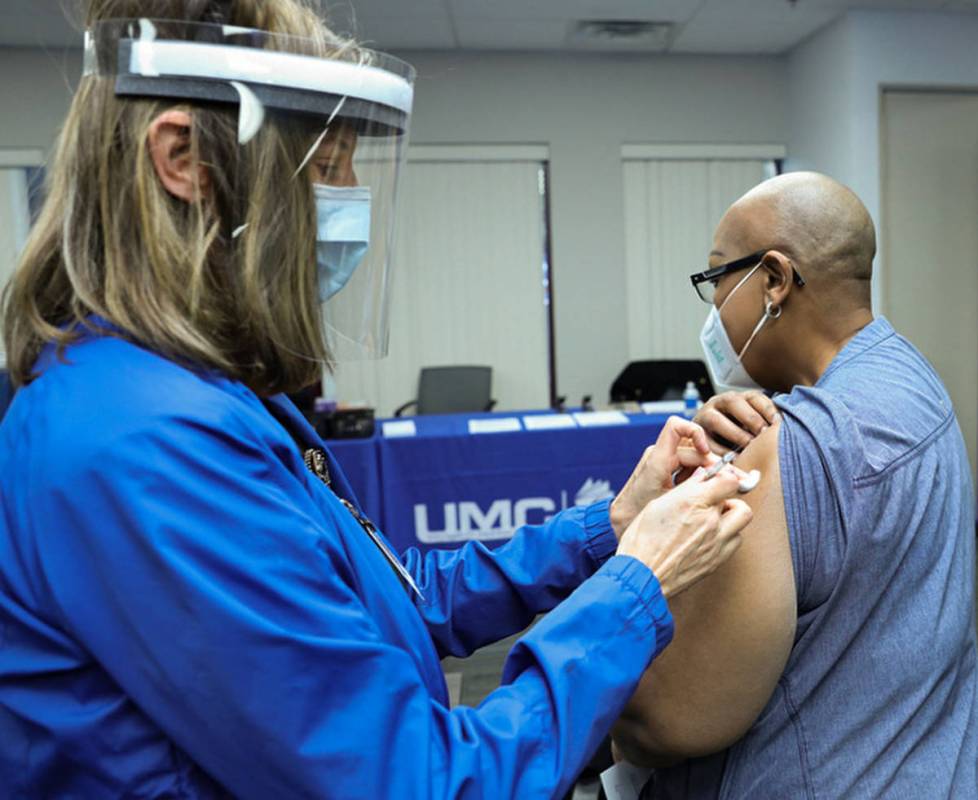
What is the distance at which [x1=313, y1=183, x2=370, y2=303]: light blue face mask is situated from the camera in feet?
2.28

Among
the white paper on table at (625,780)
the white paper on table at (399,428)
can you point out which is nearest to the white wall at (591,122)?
the white paper on table at (399,428)

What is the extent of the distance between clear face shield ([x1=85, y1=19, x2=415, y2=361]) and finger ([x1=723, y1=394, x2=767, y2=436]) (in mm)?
496

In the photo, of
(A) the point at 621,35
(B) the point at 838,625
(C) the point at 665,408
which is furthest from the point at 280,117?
(A) the point at 621,35

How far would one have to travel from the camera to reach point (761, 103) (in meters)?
5.07

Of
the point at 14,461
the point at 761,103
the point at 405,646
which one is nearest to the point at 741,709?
the point at 405,646

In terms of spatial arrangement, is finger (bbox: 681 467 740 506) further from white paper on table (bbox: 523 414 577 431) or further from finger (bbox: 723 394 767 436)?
white paper on table (bbox: 523 414 577 431)

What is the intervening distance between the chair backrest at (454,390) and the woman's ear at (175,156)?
13.5 ft

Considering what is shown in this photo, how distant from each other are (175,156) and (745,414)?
0.68 meters

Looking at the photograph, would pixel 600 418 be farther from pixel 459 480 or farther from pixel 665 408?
pixel 459 480

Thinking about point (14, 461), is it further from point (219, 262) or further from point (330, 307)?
point (330, 307)

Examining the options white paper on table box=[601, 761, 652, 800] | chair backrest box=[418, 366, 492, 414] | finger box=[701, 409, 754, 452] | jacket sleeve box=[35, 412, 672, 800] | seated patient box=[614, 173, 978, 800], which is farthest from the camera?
chair backrest box=[418, 366, 492, 414]

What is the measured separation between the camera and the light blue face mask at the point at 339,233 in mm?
695

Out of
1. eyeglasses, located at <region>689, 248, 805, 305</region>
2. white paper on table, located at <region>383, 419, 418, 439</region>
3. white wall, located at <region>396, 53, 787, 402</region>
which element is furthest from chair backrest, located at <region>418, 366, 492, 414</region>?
eyeglasses, located at <region>689, 248, 805, 305</region>

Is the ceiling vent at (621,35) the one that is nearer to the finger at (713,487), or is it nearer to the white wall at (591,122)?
the white wall at (591,122)
